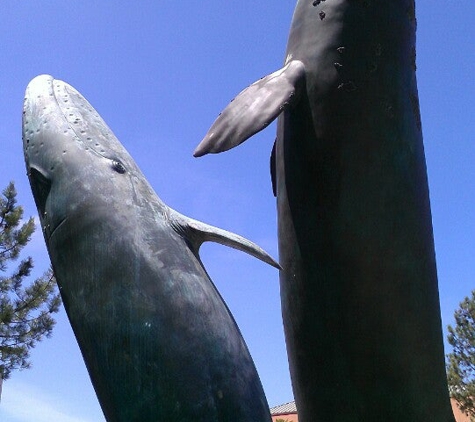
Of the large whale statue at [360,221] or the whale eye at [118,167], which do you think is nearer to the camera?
the whale eye at [118,167]

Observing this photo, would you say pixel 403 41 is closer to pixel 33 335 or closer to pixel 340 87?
pixel 340 87

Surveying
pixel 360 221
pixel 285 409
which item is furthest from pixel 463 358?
pixel 360 221

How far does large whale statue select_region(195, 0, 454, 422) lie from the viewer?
295 centimetres

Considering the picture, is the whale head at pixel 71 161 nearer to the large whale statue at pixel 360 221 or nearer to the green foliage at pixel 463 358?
the large whale statue at pixel 360 221

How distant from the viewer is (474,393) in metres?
21.3

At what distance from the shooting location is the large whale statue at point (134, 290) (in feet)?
7.45

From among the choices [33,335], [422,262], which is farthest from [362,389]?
[33,335]

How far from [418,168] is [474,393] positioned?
66.5 ft

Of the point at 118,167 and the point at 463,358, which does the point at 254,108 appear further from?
the point at 463,358

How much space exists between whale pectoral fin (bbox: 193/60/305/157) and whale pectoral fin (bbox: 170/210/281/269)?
0.27m

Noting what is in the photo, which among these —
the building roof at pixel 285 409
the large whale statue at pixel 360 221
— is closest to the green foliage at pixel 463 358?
the building roof at pixel 285 409

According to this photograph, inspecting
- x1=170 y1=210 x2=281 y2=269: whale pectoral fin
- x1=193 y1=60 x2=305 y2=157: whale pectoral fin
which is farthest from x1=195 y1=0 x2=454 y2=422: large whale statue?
x1=170 y1=210 x2=281 y2=269: whale pectoral fin

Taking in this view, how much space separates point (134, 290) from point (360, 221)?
1.08 meters

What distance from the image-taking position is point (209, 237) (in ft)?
8.66
